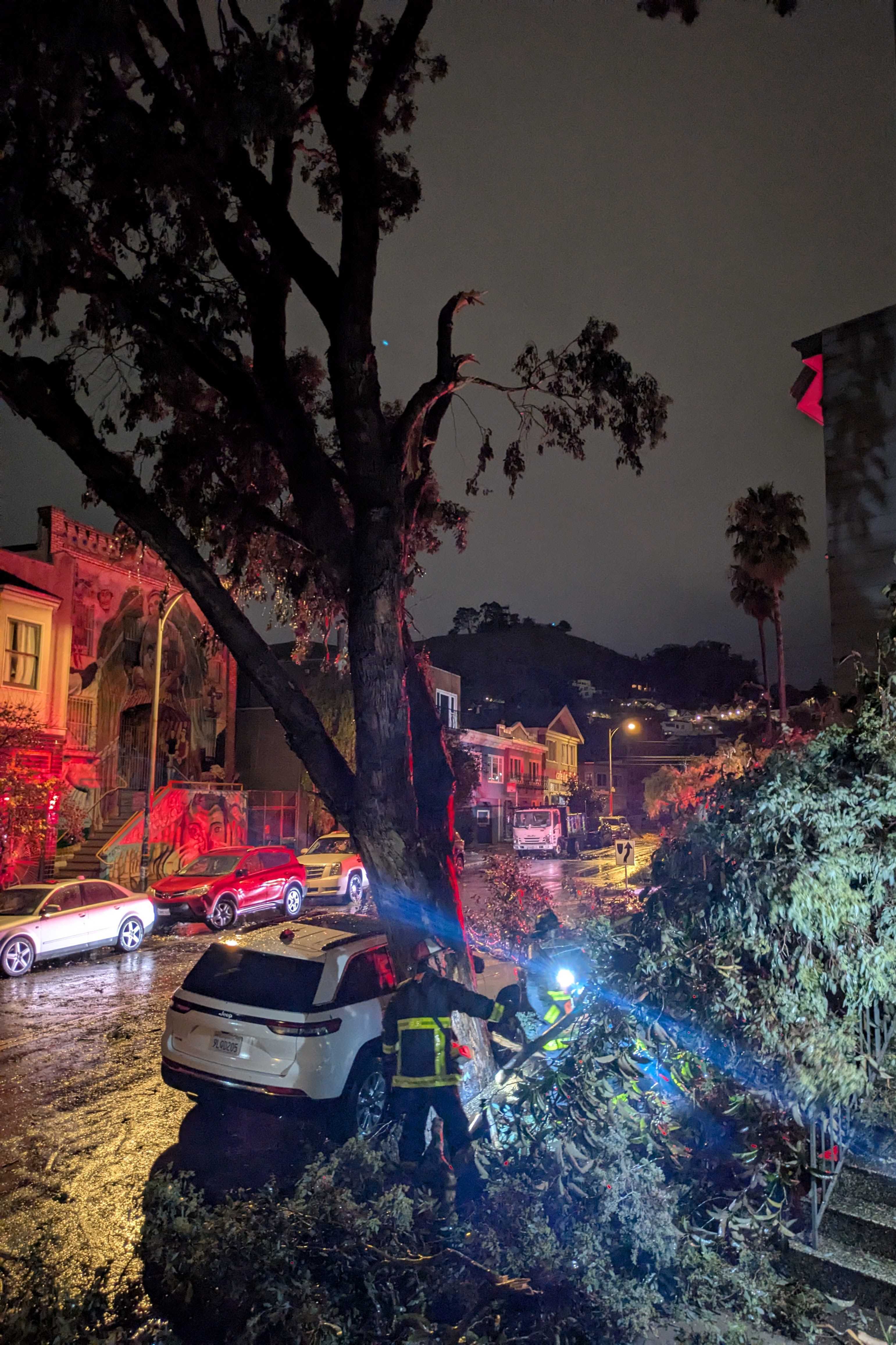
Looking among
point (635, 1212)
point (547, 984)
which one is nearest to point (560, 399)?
point (547, 984)

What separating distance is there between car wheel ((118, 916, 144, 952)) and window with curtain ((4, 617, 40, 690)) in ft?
34.2

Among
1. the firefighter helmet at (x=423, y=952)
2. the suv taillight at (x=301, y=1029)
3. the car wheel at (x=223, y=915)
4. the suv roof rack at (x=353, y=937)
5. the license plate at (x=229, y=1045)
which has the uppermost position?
the firefighter helmet at (x=423, y=952)

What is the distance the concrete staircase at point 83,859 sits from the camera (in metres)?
25.3

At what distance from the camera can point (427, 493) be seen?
9617 mm

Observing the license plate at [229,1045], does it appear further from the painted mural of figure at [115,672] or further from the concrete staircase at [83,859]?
the painted mural of figure at [115,672]

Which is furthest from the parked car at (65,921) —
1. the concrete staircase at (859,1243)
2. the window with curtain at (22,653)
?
the concrete staircase at (859,1243)

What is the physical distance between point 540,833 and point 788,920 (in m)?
39.0

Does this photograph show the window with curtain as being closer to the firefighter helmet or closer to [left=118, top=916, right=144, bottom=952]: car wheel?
[left=118, top=916, right=144, bottom=952]: car wheel

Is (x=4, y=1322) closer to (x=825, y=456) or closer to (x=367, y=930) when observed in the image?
(x=367, y=930)

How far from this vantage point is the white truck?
42094 millimetres

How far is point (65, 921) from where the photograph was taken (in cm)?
1479

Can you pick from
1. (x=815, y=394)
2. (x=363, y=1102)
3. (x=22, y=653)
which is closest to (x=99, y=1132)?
(x=363, y=1102)

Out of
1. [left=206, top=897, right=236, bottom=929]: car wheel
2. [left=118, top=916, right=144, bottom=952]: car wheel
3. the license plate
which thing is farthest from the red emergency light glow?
[left=206, top=897, right=236, bottom=929]: car wheel

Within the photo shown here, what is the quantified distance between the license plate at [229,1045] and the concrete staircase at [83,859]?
20.2m
